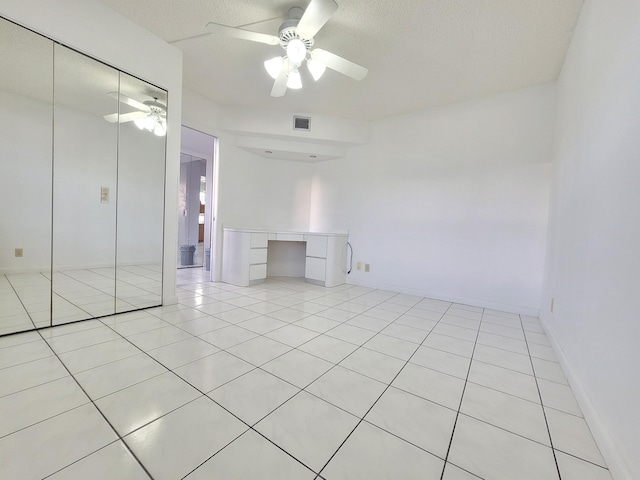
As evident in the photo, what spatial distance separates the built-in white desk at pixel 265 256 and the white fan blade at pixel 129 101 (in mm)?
1889

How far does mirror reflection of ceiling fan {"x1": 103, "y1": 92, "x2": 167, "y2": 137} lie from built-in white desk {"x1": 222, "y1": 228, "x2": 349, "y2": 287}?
171 centimetres

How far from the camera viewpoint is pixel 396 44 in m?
2.53

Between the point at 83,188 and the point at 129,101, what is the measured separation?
0.95 m

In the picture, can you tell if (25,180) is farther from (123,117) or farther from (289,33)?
(289,33)

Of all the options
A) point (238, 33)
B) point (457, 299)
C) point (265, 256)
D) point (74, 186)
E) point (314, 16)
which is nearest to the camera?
point (314, 16)

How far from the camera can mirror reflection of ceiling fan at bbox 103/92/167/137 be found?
8.44 feet

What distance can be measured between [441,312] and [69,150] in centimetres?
413

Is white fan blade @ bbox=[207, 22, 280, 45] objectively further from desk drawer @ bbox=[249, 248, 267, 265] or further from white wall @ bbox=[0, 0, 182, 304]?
desk drawer @ bbox=[249, 248, 267, 265]

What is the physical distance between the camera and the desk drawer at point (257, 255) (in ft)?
13.5

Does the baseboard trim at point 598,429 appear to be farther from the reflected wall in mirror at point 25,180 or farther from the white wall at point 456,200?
the reflected wall in mirror at point 25,180

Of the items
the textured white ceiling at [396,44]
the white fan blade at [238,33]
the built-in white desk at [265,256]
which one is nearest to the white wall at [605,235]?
the textured white ceiling at [396,44]

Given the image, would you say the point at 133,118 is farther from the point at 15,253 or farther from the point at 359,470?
the point at 359,470

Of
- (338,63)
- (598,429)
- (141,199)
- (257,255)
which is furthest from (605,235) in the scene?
(257,255)

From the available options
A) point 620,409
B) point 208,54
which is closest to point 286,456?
point 620,409
